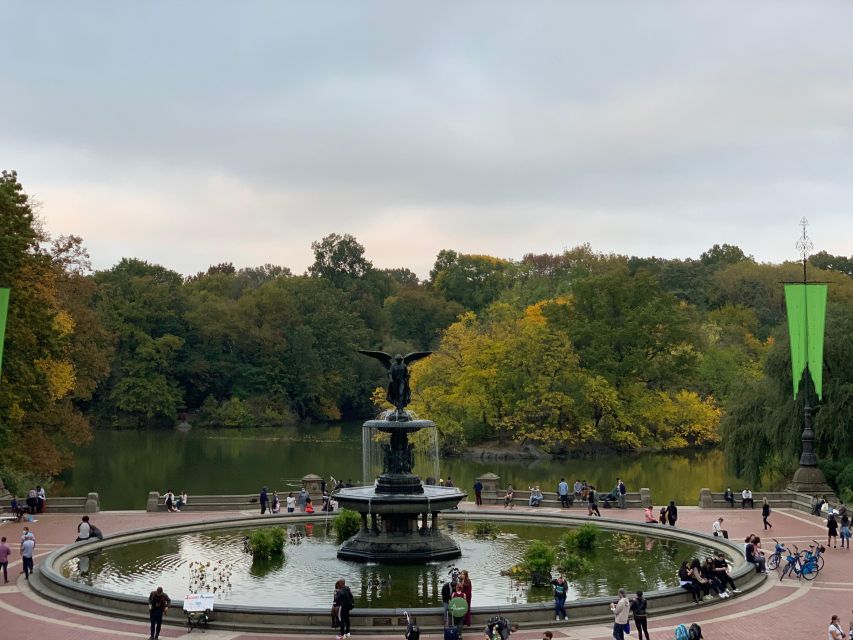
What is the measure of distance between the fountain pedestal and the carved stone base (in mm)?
18044

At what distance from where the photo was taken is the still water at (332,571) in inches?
1005

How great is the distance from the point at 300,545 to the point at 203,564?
13.6 ft

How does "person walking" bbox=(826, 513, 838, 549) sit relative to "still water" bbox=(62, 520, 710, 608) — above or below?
above

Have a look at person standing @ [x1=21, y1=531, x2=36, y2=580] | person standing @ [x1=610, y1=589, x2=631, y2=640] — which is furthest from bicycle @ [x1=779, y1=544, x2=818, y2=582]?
person standing @ [x1=21, y1=531, x2=36, y2=580]

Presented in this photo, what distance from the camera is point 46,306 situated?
48625 millimetres

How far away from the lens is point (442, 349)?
262ft

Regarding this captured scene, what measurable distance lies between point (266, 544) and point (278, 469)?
38.0 meters

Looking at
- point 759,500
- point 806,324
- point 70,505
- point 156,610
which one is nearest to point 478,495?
point 759,500

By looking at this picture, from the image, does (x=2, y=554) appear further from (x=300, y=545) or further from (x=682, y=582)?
(x=682, y=582)

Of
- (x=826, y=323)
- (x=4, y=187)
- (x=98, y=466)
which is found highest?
(x=4, y=187)

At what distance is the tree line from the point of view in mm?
48688

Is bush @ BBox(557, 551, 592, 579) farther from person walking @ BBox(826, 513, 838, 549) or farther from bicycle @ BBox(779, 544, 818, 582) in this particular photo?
person walking @ BBox(826, 513, 838, 549)

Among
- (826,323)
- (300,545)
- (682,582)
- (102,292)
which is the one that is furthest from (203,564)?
(102,292)

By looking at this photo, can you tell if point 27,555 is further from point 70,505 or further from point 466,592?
point 70,505
